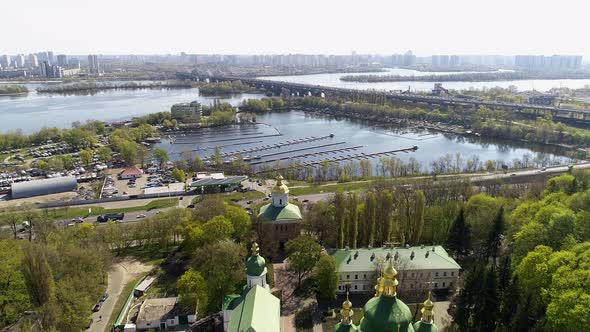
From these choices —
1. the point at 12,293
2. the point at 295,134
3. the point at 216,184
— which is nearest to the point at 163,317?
the point at 12,293

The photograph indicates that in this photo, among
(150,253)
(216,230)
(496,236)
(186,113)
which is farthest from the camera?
(186,113)

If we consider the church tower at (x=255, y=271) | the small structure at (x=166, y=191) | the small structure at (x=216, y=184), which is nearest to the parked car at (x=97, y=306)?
the church tower at (x=255, y=271)

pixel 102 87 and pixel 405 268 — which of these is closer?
pixel 405 268

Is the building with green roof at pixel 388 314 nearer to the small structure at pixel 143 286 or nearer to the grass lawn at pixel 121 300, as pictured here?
the grass lawn at pixel 121 300

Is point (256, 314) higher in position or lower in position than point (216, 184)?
higher

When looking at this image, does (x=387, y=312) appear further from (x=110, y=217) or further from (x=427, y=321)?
(x=110, y=217)

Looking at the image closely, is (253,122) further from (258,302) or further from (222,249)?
(258,302)
